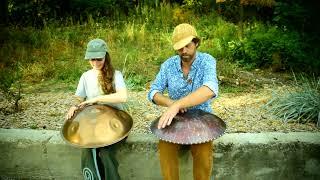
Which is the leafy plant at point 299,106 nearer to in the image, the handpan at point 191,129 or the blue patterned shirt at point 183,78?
the blue patterned shirt at point 183,78

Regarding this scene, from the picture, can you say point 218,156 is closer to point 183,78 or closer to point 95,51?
point 183,78

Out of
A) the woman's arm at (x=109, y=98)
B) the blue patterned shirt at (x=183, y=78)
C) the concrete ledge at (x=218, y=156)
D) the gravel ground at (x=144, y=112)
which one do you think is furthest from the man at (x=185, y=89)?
the gravel ground at (x=144, y=112)

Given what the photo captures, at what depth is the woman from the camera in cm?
336

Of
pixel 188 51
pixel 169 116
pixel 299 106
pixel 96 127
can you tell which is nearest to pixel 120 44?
pixel 299 106

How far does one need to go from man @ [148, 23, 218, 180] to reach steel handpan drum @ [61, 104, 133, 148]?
1.00 ft

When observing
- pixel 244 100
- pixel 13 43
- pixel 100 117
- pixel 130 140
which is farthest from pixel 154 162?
pixel 13 43

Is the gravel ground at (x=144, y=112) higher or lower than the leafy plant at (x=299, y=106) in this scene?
lower

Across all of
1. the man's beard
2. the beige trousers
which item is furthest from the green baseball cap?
the beige trousers

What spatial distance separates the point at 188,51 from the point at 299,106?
1.68 meters

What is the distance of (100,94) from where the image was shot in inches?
137

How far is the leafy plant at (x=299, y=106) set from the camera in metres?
4.35

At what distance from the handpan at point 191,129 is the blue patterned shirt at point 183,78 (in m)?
0.28

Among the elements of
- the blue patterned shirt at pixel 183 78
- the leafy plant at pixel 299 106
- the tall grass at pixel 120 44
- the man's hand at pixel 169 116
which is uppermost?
the blue patterned shirt at pixel 183 78

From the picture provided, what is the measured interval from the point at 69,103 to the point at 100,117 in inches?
86.0
